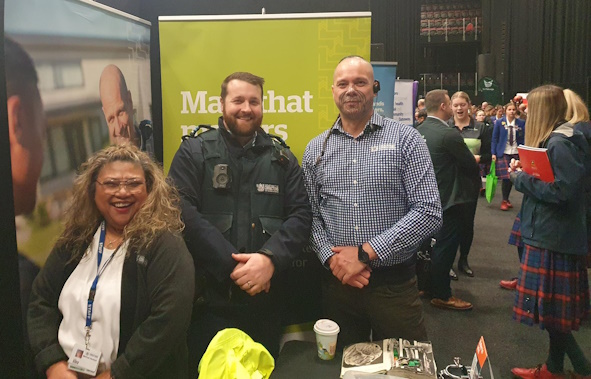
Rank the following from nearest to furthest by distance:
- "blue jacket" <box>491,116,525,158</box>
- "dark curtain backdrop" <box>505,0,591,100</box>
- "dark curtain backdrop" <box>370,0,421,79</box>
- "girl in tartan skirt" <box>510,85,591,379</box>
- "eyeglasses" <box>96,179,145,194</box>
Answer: "eyeglasses" <box>96,179,145,194</box> → "girl in tartan skirt" <box>510,85,591,379</box> → "blue jacket" <box>491,116,525,158</box> → "dark curtain backdrop" <box>505,0,591,100</box> → "dark curtain backdrop" <box>370,0,421,79</box>

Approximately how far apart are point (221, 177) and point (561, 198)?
5.14 ft

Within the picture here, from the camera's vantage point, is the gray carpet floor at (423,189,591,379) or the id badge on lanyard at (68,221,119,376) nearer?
the id badge on lanyard at (68,221,119,376)

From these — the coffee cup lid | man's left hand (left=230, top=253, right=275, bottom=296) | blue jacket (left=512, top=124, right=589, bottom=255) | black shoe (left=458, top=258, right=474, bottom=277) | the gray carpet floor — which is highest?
blue jacket (left=512, top=124, right=589, bottom=255)

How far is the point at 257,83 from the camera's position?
195 cm

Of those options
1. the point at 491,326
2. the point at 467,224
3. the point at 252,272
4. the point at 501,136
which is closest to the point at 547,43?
the point at 501,136

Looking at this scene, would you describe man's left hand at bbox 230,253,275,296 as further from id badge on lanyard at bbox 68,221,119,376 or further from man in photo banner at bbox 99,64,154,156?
man in photo banner at bbox 99,64,154,156

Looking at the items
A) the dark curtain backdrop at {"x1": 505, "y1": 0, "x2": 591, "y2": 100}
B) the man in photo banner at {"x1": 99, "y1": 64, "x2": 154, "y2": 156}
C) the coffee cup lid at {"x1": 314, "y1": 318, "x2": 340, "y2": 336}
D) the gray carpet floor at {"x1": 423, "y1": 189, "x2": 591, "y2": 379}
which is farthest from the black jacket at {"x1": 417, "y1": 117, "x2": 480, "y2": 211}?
the dark curtain backdrop at {"x1": 505, "y1": 0, "x2": 591, "y2": 100}

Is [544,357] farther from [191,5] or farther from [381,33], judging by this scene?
[381,33]

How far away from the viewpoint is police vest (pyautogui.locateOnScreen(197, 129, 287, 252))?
1878mm

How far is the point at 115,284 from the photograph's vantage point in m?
1.50

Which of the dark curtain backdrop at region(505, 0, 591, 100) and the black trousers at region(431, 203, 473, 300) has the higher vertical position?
the dark curtain backdrop at region(505, 0, 591, 100)

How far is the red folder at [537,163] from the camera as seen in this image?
7.48 ft

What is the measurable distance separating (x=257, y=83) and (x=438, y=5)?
12651 millimetres

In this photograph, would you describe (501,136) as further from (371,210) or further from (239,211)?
(239,211)
